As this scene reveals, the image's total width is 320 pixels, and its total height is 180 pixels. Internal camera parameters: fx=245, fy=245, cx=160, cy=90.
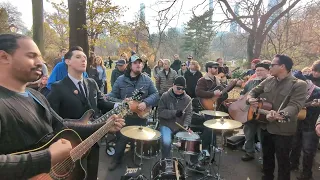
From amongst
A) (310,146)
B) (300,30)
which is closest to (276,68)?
(310,146)

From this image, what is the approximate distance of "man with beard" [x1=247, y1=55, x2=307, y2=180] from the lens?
149 inches

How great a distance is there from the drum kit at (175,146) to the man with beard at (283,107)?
65cm

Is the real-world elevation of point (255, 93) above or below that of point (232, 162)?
Answer: above

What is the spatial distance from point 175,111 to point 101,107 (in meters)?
1.70

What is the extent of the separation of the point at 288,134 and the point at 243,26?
12.6m

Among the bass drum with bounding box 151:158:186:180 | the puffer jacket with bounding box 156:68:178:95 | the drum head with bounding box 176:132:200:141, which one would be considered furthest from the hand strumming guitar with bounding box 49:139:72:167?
the puffer jacket with bounding box 156:68:178:95

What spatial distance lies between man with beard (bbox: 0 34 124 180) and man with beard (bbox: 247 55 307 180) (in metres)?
3.29

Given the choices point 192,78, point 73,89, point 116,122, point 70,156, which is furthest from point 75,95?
point 192,78

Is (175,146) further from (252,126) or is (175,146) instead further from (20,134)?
(20,134)

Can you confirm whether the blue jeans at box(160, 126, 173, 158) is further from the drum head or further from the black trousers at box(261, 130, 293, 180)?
the black trousers at box(261, 130, 293, 180)

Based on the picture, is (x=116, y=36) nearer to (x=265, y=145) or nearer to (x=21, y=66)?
(x=265, y=145)

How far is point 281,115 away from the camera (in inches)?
146

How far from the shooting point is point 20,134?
5.47 feet

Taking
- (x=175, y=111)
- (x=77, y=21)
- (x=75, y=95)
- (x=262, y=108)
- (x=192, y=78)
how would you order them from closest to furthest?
(x=75, y=95)
(x=262, y=108)
(x=175, y=111)
(x=77, y=21)
(x=192, y=78)
